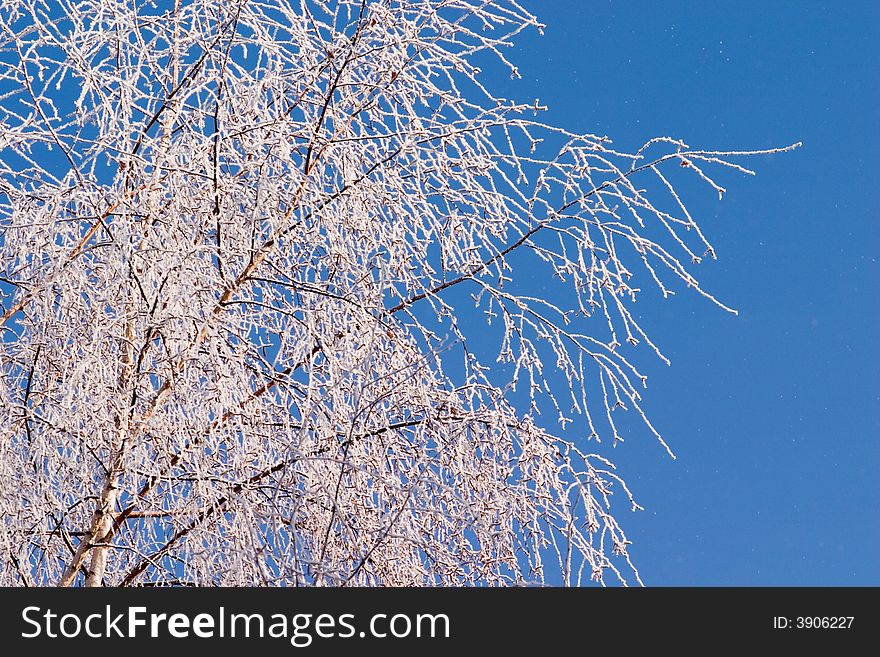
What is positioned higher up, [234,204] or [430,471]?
[234,204]

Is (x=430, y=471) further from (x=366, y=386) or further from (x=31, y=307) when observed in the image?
(x=31, y=307)

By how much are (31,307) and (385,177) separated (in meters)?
1.26

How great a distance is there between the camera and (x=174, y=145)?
12.5 feet
